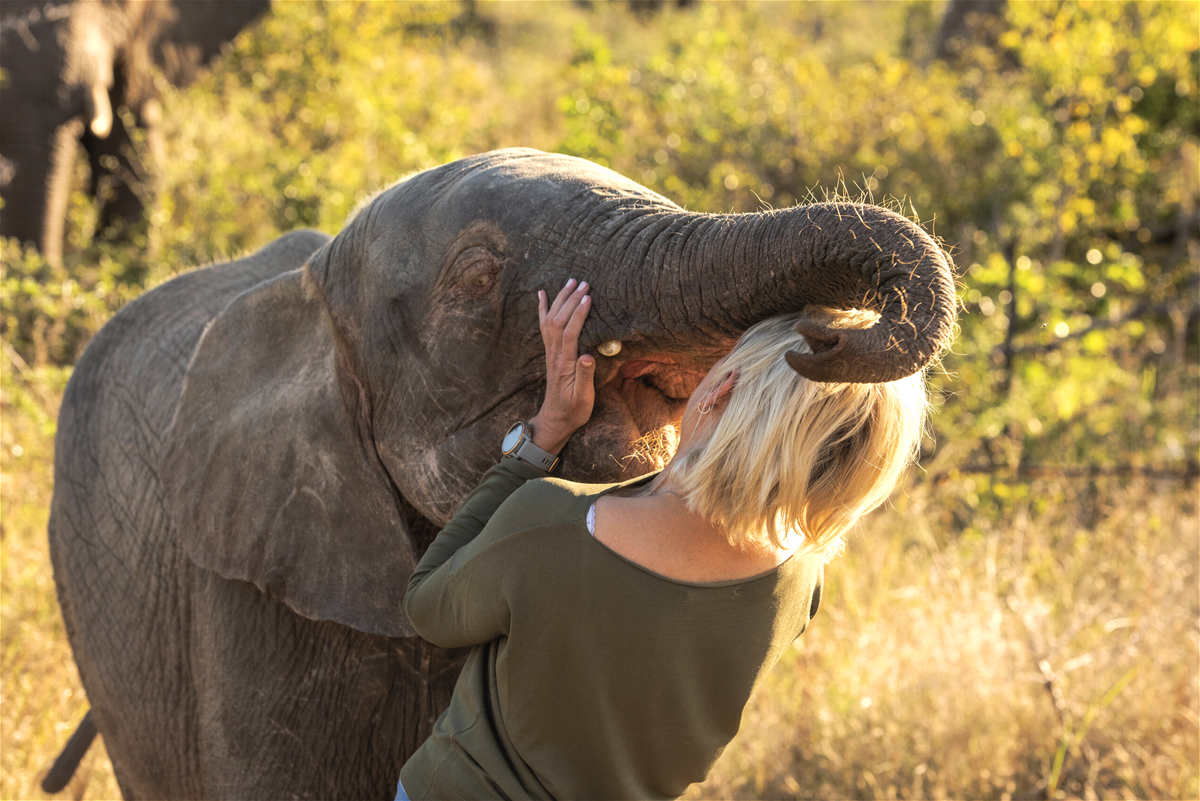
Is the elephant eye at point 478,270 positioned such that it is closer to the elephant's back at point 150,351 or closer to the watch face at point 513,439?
the watch face at point 513,439

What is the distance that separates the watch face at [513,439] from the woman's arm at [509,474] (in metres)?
0.02

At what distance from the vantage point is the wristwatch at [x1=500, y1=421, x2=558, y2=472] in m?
1.91

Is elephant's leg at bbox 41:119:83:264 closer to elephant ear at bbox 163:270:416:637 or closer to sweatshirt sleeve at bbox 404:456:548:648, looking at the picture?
elephant ear at bbox 163:270:416:637

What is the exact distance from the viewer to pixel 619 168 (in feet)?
25.9

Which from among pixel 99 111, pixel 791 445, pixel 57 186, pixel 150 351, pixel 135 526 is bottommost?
pixel 57 186

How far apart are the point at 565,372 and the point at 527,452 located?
16 centimetres

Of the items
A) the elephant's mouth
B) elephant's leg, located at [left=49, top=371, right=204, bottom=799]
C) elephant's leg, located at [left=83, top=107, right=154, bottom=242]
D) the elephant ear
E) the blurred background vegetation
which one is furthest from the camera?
elephant's leg, located at [left=83, top=107, right=154, bottom=242]

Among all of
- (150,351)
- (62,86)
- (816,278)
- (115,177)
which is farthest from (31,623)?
(115,177)

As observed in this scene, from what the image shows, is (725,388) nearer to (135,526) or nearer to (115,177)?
(135,526)

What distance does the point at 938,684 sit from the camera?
413 centimetres

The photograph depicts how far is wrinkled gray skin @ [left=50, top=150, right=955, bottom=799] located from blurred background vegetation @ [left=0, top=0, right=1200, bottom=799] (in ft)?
0.98

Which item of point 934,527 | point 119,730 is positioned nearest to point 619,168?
point 934,527

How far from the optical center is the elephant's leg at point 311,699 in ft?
7.97

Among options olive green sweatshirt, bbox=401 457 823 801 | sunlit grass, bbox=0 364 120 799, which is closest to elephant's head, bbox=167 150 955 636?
olive green sweatshirt, bbox=401 457 823 801
